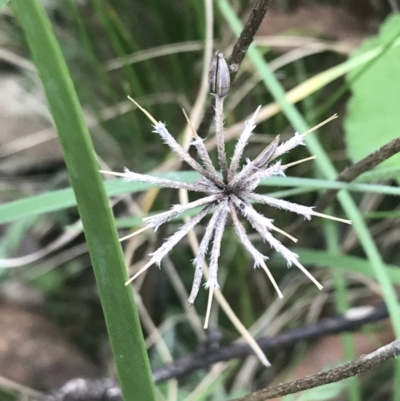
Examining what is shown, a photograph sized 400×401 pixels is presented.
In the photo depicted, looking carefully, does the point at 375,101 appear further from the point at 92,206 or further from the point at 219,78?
the point at 92,206

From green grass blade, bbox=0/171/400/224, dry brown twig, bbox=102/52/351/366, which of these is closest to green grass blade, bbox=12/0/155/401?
dry brown twig, bbox=102/52/351/366

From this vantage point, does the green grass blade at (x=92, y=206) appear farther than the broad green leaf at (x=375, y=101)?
No

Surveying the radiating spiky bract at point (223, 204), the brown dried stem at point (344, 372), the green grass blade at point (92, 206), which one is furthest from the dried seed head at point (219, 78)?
the brown dried stem at point (344, 372)

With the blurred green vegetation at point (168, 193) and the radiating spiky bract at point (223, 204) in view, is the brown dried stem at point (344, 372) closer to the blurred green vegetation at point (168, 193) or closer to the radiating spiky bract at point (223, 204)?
the radiating spiky bract at point (223, 204)

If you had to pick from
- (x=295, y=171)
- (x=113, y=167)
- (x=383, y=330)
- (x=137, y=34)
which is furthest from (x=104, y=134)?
(x=383, y=330)

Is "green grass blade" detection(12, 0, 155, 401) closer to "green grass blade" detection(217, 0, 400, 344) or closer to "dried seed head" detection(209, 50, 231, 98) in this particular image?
"dried seed head" detection(209, 50, 231, 98)

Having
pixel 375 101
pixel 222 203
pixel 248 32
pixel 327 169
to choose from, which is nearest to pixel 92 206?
pixel 222 203

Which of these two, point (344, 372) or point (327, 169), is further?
point (327, 169)
